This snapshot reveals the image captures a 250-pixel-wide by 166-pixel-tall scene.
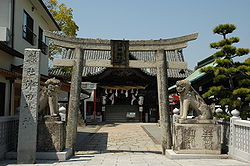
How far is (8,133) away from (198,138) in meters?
6.35

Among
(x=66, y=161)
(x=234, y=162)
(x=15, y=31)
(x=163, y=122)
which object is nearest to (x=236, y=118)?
(x=234, y=162)

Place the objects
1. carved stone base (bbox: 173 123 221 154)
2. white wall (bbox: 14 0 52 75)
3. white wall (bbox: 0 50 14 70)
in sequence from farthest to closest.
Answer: white wall (bbox: 14 0 52 75), white wall (bbox: 0 50 14 70), carved stone base (bbox: 173 123 221 154)

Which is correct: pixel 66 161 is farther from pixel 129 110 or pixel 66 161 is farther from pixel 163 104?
pixel 129 110

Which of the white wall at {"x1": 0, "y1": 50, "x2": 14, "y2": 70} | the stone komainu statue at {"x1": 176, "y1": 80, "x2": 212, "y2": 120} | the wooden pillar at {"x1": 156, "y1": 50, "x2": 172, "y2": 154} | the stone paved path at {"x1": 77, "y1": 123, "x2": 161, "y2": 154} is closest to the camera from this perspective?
the stone komainu statue at {"x1": 176, "y1": 80, "x2": 212, "y2": 120}

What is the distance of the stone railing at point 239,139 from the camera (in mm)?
7438

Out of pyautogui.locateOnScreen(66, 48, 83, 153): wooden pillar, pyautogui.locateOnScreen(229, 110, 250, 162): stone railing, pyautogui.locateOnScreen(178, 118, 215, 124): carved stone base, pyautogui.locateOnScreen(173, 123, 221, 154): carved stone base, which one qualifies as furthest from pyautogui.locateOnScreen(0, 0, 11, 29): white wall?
pyautogui.locateOnScreen(229, 110, 250, 162): stone railing

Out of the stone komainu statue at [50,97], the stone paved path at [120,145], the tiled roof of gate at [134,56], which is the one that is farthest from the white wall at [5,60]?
the tiled roof of gate at [134,56]

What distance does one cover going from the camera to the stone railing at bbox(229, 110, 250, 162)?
7.44 metres

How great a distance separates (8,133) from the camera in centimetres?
830

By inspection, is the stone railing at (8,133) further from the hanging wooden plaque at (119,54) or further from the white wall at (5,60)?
the white wall at (5,60)

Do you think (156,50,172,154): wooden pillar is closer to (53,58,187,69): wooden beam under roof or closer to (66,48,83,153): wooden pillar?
(53,58,187,69): wooden beam under roof

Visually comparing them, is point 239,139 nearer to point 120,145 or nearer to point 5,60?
point 120,145

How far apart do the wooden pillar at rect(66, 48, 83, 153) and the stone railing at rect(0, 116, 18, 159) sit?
1.81 metres

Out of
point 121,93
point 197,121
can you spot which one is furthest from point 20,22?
point 121,93
